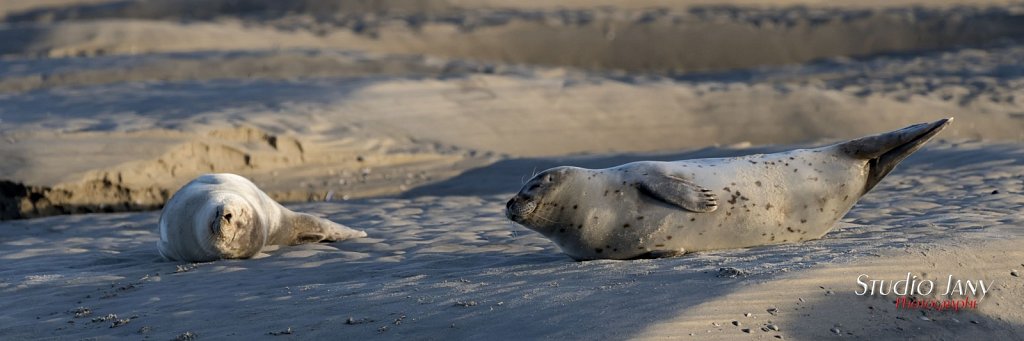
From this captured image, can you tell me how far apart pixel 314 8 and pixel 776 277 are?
16.0 meters

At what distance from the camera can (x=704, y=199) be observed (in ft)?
19.1

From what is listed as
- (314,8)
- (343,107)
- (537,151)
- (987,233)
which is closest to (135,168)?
(343,107)

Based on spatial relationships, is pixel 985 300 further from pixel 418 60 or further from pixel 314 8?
pixel 314 8

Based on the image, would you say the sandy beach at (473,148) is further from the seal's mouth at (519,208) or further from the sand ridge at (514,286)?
the seal's mouth at (519,208)

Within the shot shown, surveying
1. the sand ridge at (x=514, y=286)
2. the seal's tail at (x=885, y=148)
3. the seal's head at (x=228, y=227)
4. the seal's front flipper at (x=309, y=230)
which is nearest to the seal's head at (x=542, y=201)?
the sand ridge at (x=514, y=286)

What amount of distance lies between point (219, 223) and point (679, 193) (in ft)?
7.30

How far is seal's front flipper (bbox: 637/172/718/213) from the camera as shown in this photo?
5.80 meters

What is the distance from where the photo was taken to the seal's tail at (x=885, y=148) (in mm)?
6086

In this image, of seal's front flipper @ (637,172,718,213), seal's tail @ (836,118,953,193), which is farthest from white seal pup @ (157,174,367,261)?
seal's tail @ (836,118,953,193)

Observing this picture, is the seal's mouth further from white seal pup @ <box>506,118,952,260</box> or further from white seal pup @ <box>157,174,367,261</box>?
white seal pup @ <box>157,174,367,261</box>

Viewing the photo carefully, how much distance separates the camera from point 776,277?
5043 millimetres

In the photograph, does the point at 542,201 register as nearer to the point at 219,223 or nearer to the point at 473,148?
the point at 219,223

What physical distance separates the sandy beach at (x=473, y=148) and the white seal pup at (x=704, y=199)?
0.15m

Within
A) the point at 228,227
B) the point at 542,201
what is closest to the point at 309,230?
the point at 228,227
